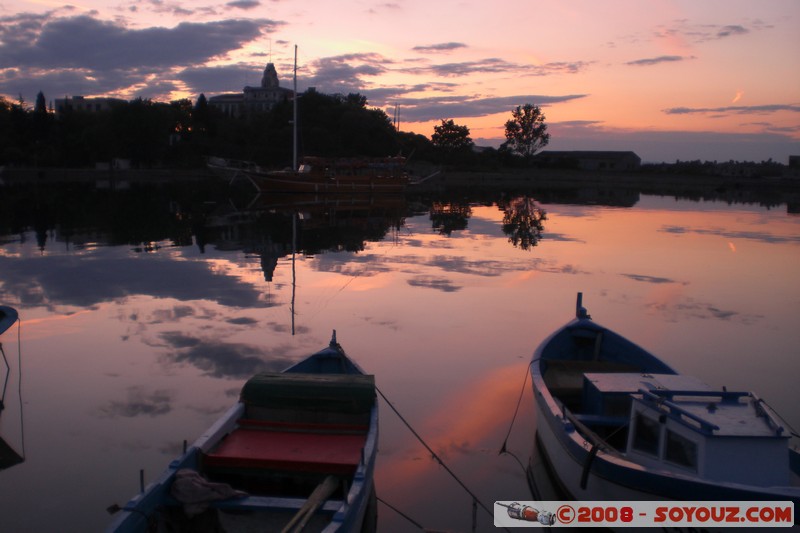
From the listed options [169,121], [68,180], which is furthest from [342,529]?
[169,121]

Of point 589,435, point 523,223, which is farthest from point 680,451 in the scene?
point 523,223

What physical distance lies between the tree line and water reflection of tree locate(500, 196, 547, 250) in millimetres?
42067

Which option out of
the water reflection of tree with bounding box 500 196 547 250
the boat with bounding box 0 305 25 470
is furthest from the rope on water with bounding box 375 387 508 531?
the water reflection of tree with bounding box 500 196 547 250

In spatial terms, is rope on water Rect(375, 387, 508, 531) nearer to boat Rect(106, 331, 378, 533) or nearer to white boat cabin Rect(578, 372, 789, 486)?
boat Rect(106, 331, 378, 533)

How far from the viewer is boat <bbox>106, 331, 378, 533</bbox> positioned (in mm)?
5711

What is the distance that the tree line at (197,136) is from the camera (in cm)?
8881

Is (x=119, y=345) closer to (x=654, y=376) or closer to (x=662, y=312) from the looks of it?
(x=654, y=376)

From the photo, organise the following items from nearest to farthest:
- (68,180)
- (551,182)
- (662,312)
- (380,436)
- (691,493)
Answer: (691,493) < (380,436) < (662,312) < (68,180) < (551,182)

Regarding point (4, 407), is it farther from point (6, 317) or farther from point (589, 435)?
point (589, 435)

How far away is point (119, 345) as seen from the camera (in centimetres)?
1248

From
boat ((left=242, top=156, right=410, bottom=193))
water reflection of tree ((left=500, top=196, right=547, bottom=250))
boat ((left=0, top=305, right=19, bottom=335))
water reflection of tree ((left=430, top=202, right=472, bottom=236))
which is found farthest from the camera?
boat ((left=242, top=156, right=410, bottom=193))

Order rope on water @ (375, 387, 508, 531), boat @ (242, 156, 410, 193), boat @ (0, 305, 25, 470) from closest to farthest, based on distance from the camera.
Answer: rope on water @ (375, 387, 508, 531)
boat @ (0, 305, 25, 470)
boat @ (242, 156, 410, 193)

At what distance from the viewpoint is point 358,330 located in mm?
14180

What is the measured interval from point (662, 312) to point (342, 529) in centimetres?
1322
